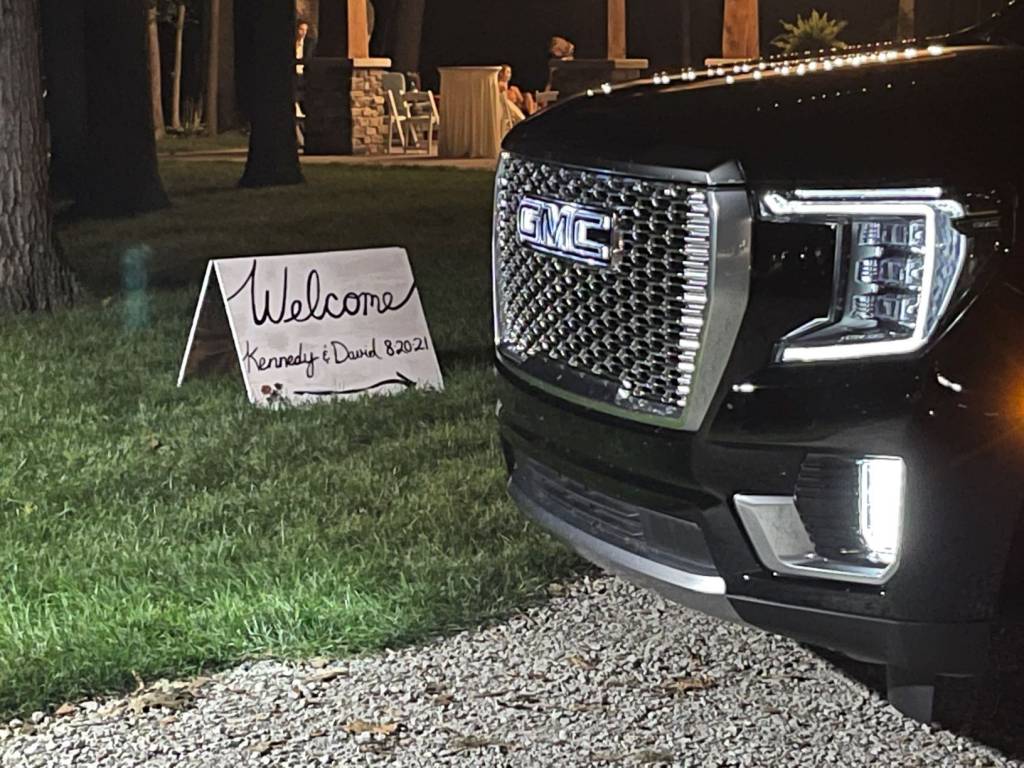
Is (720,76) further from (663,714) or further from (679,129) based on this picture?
(663,714)

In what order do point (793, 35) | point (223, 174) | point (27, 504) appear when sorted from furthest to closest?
point (793, 35), point (223, 174), point (27, 504)

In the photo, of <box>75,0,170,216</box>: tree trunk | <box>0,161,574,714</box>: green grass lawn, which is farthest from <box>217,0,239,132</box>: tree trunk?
<box>0,161,574,714</box>: green grass lawn

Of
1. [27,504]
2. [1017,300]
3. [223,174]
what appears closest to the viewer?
[1017,300]

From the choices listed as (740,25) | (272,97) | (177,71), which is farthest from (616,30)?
(177,71)

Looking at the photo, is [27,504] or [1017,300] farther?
[27,504]

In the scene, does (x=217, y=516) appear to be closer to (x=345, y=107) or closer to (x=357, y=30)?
(x=345, y=107)

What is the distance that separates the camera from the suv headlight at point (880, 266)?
2920 millimetres

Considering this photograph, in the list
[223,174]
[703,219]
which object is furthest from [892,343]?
[223,174]

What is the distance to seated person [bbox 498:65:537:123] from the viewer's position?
72.3 feet

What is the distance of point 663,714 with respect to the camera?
3762 mm

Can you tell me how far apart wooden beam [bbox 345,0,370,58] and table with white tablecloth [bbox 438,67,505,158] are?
64.1 inches

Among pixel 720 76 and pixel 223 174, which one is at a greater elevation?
pixel 720 76

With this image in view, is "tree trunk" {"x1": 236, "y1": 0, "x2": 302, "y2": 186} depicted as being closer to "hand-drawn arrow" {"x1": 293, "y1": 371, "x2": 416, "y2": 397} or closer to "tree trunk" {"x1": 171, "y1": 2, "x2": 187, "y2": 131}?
"hand-drawn arrow" {"x1": 293, "y1": 371, "x2": 416, "y2": 397}

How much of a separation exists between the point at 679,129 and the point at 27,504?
2912 millimetres
